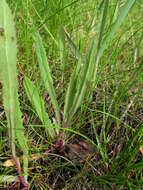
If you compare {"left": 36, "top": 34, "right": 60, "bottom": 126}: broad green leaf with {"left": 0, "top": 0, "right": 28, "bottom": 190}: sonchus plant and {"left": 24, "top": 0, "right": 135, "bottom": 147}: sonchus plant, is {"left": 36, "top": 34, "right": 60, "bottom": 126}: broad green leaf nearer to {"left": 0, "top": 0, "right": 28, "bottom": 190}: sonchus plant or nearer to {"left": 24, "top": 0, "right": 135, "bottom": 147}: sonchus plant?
{"left": 24, "top": 0, "right": 135, "bottom": 147}: sonchus plant

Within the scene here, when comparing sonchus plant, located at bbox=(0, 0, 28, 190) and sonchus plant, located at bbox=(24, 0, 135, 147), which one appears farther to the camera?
sonchus plant, located at bbox=(24, 0, 135, 147)

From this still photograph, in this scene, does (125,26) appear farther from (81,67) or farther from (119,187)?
(119,187)

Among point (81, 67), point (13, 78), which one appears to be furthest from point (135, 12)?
point (13, 78)

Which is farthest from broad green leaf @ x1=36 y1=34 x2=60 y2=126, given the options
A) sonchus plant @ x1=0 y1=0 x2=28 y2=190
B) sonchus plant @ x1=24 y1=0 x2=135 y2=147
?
sonchus plant @ x1=0 y1=0 x2=28 y2=190

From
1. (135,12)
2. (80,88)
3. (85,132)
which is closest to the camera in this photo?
(80,88)

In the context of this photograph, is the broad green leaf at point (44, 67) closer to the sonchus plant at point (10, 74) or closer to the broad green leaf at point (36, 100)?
the broad green leaf at point (36, 100)

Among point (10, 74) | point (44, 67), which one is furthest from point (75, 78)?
point (10, 74)

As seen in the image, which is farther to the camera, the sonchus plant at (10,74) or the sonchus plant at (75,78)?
the sonchus plant at (75,78)

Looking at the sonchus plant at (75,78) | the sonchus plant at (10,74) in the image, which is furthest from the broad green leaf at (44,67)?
the sonchus plant at (10,74)
